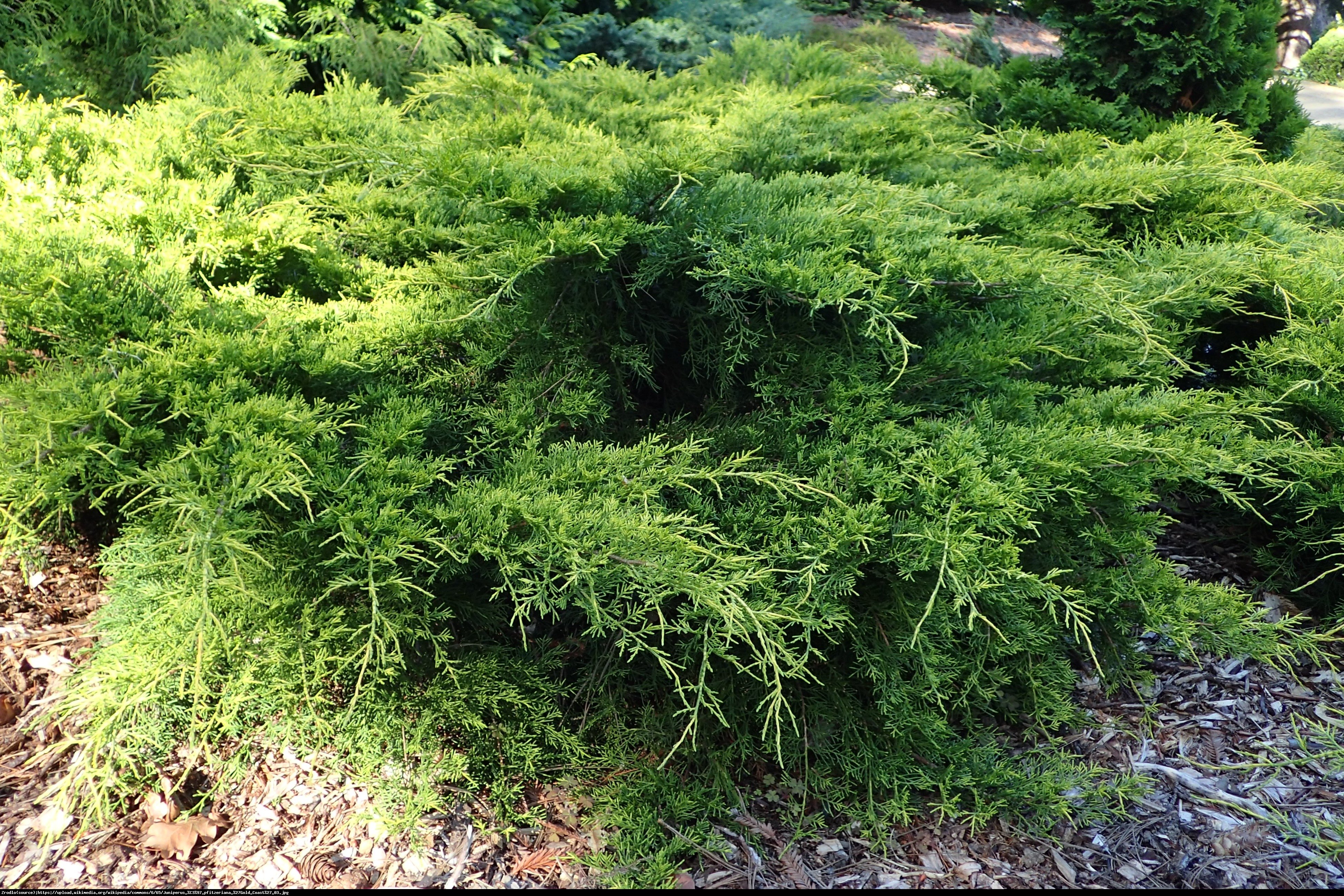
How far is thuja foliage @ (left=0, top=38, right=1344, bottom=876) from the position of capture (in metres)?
1.79

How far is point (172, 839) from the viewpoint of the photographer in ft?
6.29

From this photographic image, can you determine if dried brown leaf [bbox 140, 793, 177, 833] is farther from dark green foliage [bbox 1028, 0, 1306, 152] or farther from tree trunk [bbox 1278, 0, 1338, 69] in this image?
tree trunk [bbox 1278, 0, 1338, 69]

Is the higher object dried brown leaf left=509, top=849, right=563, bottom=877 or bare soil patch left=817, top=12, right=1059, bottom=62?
bare soil patch left=817, top=12, right=1059, bottom=62

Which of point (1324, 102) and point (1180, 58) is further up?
point (1180, 58)

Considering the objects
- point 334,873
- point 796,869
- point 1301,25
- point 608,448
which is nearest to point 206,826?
point 334,873

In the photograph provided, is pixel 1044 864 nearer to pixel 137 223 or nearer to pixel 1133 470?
pixel 1133 470

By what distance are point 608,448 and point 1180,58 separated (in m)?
3.43

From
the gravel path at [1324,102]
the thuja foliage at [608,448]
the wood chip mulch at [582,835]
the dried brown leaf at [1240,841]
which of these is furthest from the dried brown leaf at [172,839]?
the gravel path at [1324,102]

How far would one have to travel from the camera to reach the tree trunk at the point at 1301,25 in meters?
5.05

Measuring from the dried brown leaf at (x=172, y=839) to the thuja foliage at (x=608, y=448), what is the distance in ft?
0.47

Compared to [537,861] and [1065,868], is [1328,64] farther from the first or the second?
[537,861]

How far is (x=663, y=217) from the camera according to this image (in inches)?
87.5

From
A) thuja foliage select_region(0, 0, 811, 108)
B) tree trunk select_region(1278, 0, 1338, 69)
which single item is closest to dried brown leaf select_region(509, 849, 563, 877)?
thuja foliage select_region(0, 0, 811, 108)

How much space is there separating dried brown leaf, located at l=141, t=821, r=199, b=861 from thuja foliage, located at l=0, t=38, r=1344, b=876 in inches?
5.6
